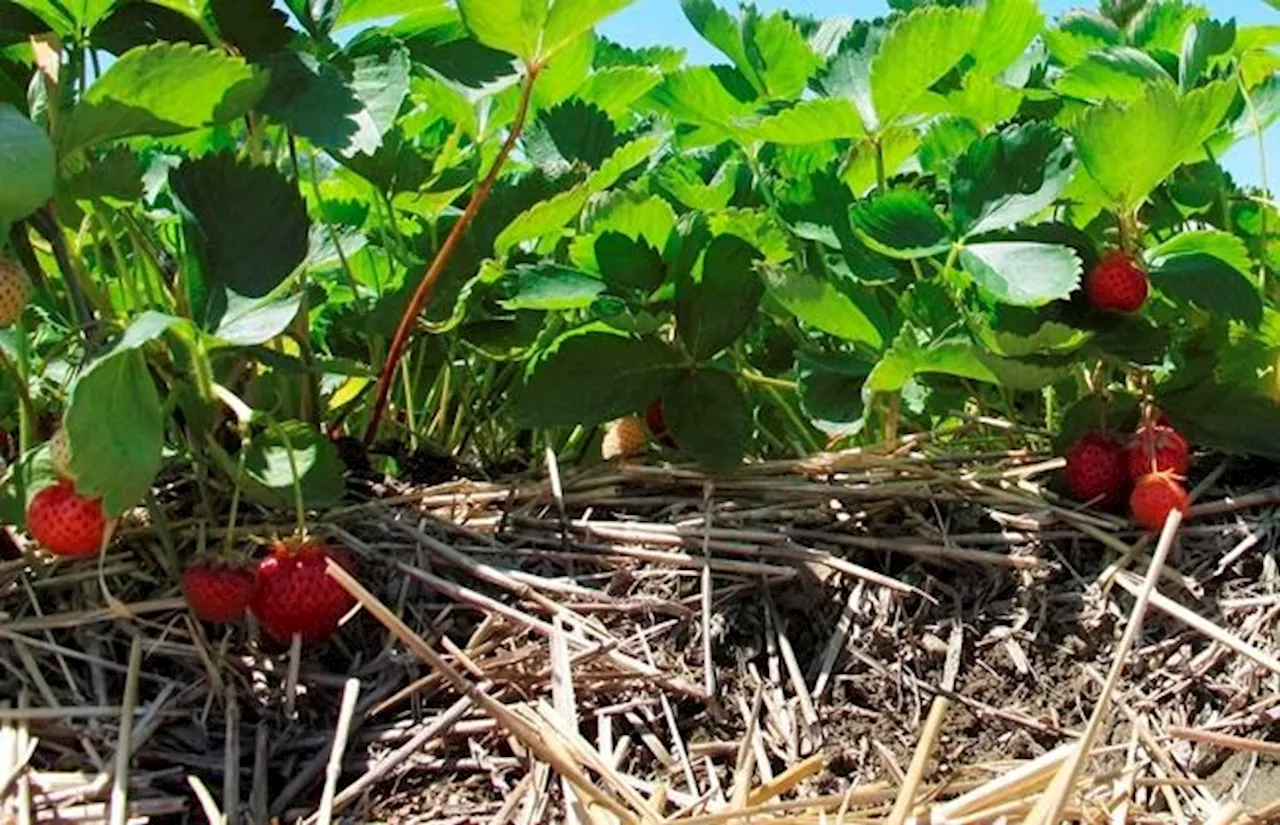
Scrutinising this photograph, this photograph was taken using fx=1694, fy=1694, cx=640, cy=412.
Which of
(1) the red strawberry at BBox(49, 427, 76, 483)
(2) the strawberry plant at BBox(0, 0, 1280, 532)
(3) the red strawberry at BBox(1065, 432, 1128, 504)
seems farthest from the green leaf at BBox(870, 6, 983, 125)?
(1) the red strawberry at BBox(49, 427, 76, 483)

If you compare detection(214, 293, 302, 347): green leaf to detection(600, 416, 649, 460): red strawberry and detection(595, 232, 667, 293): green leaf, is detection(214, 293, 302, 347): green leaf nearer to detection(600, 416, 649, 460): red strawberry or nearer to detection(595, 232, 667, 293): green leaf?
detection(595, 232, 667, 293): green leaf

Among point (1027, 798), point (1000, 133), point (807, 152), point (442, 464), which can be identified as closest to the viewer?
point (1027, 798)

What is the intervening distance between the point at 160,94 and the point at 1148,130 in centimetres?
74

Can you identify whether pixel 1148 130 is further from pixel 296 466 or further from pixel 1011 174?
pixel 296 466

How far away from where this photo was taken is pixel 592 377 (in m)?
1.47

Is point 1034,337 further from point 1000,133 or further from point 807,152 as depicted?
point 807,152

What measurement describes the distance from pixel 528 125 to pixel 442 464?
0.35m

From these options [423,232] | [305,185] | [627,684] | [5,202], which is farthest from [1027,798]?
[305,185]

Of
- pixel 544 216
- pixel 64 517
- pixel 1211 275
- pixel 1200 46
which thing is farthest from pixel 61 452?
pixel 1200 46

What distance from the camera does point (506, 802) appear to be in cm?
114

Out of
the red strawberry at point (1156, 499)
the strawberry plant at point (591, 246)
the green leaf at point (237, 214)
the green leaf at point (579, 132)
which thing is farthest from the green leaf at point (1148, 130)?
the green leaf at point (237, 214)

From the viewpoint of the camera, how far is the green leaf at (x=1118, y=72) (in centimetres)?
151

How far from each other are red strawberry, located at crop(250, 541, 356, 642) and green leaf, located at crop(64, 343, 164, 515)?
0.48 ft

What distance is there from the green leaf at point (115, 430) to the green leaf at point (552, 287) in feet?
1.25
